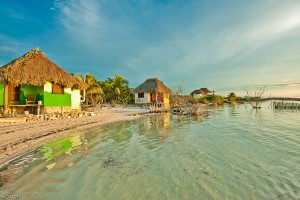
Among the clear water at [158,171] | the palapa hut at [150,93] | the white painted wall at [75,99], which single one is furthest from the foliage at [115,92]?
the clear water at [158,171]

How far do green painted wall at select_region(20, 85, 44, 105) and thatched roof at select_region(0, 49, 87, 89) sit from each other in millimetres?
1111

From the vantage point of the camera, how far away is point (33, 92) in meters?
12.7

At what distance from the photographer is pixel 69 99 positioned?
1418 cm

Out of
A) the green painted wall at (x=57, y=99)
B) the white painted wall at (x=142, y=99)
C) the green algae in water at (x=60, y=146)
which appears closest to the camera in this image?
the green algae in water at (x=60, y=146)

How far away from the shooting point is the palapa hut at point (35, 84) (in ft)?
36.9

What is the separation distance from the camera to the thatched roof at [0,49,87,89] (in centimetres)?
1099

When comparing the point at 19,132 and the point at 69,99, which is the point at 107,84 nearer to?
the point at 69,99

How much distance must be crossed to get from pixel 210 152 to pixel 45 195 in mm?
5023

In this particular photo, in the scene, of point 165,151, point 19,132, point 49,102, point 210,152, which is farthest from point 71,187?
point 49,102

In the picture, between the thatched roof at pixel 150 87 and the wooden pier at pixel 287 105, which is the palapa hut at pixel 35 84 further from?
the wooden pier at pixel 287 105

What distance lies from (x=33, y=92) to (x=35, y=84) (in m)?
1.56

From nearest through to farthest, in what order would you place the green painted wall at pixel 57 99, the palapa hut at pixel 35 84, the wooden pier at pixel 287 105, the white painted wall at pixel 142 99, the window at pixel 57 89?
the palapa hut at pixel 35 84, the green painted wall at pixel 57 99, the window at pixel 57 89, the white painted wall at pixel 142 99, the wooden pier at pixel 287 105

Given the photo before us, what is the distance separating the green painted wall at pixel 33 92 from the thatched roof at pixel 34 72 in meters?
1.11

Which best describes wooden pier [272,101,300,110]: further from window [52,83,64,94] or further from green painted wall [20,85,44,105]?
green painted wall [20,85,44,105]
